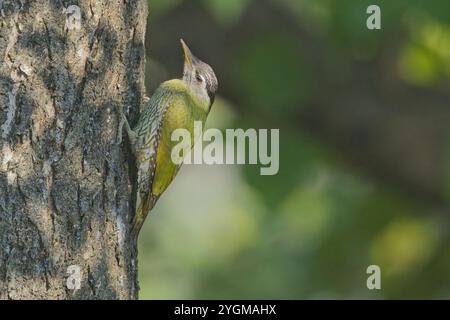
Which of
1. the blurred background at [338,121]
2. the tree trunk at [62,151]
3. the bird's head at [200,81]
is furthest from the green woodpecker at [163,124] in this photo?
the blurred background at [338,121]

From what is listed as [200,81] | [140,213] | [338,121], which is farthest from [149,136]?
[338,121]

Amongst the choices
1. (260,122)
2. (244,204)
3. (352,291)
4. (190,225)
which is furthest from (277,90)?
(190,225)

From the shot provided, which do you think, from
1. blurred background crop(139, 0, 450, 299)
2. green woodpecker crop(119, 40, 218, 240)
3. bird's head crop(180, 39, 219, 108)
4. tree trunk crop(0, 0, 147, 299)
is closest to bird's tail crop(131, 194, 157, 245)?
green woodpecker crop(119, 40, 218, 240)

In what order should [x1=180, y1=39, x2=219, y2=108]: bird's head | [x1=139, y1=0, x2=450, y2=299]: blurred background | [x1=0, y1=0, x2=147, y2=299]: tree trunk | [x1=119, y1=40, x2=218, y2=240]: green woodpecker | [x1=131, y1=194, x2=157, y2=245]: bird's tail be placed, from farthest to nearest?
[x1=139, y1=0, x2=450, y2=299]: blurred background < [x1=180, y1=39, x2=219, y2=108]: bird's head < [x1=119, y1=40, x2=218, y2=240]: green woodpecker < [x1=131, y1=194, x2=157, y2=245]: bird's tail < [x1=0, y1=0, x2=147, y2=299]: tree trunk

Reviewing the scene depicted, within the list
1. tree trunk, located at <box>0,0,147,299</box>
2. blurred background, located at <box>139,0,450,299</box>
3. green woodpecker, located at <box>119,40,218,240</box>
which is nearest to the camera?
tree trunk, located at <box>0,0,147,299</box>

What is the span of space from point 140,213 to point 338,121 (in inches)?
142

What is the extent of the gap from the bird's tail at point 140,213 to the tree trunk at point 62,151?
0.16 metres

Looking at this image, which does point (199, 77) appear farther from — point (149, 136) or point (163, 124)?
point (149, 136)

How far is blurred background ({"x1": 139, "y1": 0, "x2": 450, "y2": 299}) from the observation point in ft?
25.2

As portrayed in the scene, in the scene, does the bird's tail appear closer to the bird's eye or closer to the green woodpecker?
the green woodpecker

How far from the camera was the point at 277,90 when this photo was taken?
7.70 metres

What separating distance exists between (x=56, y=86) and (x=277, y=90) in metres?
3.48

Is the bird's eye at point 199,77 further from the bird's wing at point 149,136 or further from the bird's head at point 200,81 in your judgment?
the bird's wing at point 149,136

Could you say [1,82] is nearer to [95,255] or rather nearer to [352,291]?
[95,255]
